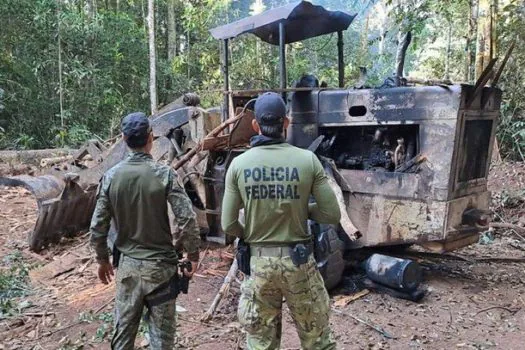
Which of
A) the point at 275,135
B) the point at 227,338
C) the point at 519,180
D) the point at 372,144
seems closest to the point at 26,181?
the point at 227,338

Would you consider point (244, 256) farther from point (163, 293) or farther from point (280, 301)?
point (163, 293)

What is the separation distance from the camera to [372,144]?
5203mm

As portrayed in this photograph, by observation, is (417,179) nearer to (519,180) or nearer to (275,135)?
(275,135)

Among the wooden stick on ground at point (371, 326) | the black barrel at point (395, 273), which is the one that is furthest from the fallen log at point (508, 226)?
the wooden stick on ground at point (371, 326)

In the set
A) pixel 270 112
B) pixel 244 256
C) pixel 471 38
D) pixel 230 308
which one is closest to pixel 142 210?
pixel 244 256

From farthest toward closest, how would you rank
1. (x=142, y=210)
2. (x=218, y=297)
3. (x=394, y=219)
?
1. (x=394, y=219)
2. (x=218, y=297)
3. (x=142, y=210)

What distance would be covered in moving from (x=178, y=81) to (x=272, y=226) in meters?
13.3

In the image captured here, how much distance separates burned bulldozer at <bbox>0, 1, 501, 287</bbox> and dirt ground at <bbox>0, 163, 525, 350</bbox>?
15.5 inches

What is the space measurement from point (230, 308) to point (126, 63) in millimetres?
11648

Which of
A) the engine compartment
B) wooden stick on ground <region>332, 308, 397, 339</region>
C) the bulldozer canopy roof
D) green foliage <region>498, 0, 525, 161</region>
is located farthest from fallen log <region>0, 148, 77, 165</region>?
green foliage <region>498, 0, 525, 161</region>

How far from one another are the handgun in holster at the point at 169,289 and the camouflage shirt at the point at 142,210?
11 cm

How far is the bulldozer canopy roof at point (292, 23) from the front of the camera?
17.3ft

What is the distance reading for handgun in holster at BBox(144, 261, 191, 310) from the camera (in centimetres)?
303

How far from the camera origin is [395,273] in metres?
4.49
